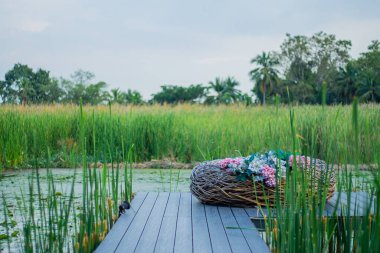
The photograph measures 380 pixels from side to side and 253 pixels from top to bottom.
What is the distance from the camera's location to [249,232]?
3127mm

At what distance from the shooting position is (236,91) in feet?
162

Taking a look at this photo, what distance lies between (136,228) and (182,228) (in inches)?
10.8

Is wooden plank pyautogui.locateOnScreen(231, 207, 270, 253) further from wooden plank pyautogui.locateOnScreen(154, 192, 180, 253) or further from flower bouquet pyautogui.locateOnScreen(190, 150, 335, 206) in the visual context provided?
wooden plank pyautogui.locateOnScreen(154, 192, 180, 253)

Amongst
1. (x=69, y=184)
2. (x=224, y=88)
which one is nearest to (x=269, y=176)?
(x=69, y=184)

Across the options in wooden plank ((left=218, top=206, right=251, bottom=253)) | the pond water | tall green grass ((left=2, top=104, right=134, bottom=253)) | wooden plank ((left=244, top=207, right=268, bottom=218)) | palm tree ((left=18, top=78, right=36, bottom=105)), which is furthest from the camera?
palm tree ((left=18, top=78, right=36, bottom=105))

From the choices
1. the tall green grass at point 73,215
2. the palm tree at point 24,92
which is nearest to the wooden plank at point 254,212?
the tall green grass at point 73,215

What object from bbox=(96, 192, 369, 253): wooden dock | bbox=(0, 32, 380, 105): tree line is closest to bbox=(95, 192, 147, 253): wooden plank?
bbox=(96, 192, 369, 253): wooden dock

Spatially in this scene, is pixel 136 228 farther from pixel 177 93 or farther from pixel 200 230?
pixel 177 93

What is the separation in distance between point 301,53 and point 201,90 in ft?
58.2

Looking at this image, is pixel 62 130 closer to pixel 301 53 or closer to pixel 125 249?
pixel 125 249

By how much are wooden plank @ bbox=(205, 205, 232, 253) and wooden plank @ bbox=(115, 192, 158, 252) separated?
1.34ft

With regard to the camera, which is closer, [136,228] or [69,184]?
[136,228]

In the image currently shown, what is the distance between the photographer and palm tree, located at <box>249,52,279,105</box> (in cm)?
4203

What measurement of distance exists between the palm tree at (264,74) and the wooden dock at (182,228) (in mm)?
37571
